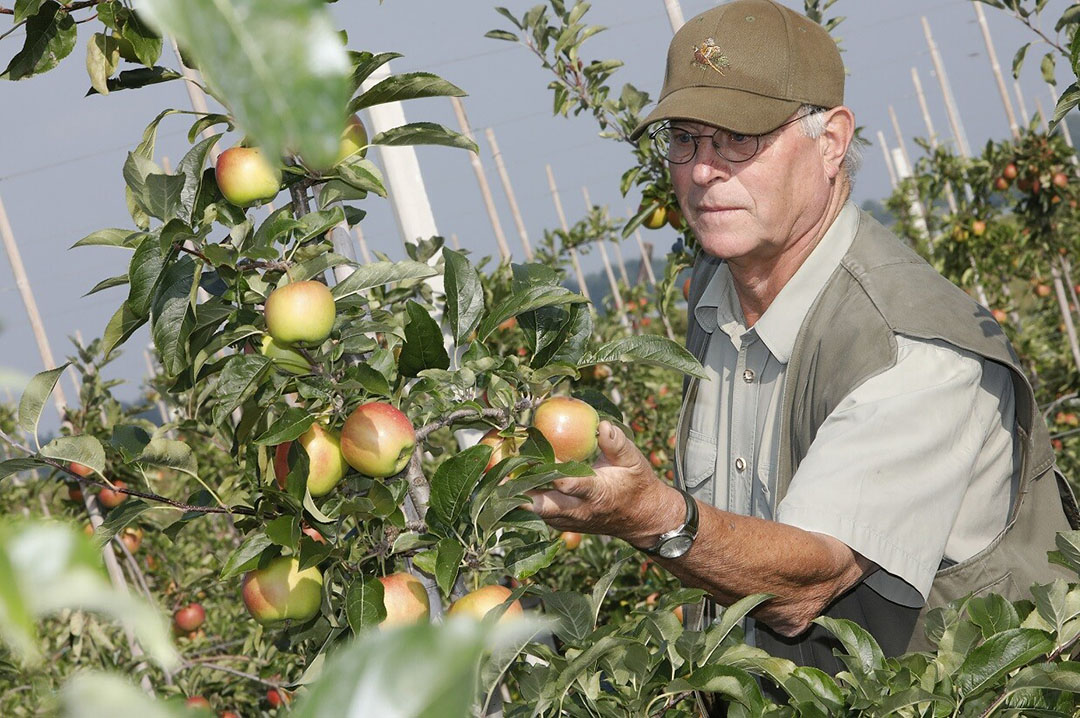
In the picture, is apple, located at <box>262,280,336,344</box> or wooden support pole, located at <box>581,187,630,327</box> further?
wooden support pole, located at <box>581,187,630,327</box>

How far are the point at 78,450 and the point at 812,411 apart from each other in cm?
115

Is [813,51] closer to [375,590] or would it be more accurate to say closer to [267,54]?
[375,590]

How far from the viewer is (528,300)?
4.20ft

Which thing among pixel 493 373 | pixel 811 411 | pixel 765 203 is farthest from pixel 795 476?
pixel 493 373

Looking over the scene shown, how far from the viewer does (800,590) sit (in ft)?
5.51

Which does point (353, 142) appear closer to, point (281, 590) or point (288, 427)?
point (288, 427)

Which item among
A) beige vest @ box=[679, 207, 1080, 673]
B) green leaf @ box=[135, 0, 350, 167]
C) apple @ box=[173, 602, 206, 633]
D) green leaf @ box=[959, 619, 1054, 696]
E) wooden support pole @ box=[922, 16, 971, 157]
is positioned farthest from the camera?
wooden support pole @ box=[922, 16, 971, 157]

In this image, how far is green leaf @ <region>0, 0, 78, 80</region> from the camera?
A: 4.39ft

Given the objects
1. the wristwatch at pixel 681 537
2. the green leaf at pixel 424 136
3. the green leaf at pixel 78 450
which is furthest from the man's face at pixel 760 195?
the green leaf at pixel 78 450

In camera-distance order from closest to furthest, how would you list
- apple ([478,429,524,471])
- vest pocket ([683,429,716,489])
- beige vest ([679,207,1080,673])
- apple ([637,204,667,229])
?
apple ([478,429,524,471]), beige vest ([679,207,1080,673]), vest pocket ([683,429,716,489]), apple ([637,204,667,229])

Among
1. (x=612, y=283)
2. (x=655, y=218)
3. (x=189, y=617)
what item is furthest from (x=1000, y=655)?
(x=612, y=283)

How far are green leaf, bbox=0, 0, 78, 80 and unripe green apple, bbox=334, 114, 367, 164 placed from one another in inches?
14.2


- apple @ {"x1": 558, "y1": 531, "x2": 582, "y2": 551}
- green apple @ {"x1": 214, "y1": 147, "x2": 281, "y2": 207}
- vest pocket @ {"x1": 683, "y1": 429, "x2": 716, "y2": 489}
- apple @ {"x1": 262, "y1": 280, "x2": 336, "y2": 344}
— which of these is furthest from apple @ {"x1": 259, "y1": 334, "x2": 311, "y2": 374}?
apple @ {"x1": 558, "y1": 531, "x2": 582, "y2": 551}

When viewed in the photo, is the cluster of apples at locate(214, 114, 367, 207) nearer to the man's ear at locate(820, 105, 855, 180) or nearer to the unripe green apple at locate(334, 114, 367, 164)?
the unripe green apple at locate(334, 114, 367, 164)
